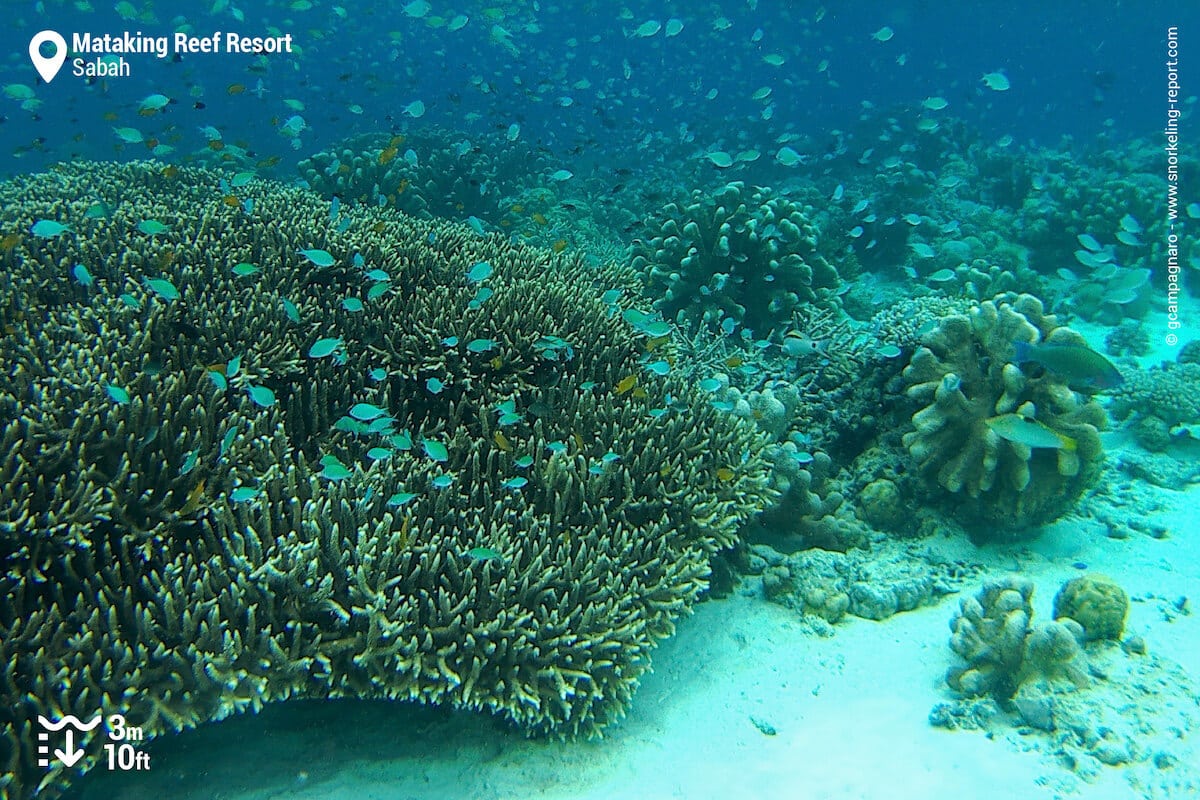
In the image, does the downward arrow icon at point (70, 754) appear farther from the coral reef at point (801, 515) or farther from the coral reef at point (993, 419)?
the coral reef at point (993, 419)

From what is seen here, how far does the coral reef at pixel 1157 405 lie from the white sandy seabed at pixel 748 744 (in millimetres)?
3610

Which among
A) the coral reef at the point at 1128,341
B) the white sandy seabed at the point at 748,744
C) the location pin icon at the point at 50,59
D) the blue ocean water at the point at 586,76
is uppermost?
the blue ocean water at the point at 586,76

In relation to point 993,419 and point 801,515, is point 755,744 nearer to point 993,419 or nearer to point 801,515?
point 801,515

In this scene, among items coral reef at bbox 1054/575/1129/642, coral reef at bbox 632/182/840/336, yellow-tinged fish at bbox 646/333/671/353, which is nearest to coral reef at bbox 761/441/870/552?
yellow-tinged fish at bbox 646/333/671/353

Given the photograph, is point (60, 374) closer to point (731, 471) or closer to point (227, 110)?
point (731, 471)

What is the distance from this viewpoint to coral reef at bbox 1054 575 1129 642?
165 inches

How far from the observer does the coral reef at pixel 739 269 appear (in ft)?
29.3

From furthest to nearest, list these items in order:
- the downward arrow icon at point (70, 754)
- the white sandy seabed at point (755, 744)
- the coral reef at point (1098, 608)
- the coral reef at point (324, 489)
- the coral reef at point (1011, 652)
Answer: the coral reef at point (1098, 608) < the coral reef at point (1011, 652) < the white sandy seabed at point (755, 744) < the coral reef at point (324, 489) < the downward arrow icon at point (70, 754)

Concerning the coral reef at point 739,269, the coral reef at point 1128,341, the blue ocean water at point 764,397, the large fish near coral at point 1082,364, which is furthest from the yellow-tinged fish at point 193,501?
the coral reef at point 1128,341

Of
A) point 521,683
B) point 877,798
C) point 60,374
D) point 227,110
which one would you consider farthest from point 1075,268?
point 227,110

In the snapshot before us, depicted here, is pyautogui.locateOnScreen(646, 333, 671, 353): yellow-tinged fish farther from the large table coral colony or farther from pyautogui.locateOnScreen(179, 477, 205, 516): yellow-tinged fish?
pyautogui.locateOnScreen(179, 477, 205, 516): yellow-tinged fish

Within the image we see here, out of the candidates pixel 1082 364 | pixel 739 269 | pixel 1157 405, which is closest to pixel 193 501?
pixel 1082 364

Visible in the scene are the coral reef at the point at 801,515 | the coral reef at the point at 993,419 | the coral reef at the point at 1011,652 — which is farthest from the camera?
the coral reef at the point at 801,515

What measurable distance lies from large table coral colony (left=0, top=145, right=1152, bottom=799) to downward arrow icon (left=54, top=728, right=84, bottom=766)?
0.05 meters
